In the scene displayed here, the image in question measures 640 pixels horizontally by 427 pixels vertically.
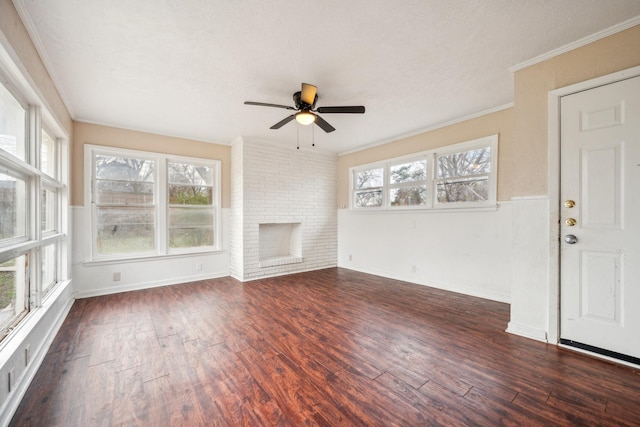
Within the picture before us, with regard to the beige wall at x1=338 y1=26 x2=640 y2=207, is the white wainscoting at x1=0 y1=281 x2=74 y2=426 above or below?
below

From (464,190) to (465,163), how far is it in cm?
40

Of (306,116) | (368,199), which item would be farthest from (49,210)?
(368,199)

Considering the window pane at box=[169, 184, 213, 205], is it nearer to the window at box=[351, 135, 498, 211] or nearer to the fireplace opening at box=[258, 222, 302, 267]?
A: the fireplace opening at box=[258, 222, 302, 267]

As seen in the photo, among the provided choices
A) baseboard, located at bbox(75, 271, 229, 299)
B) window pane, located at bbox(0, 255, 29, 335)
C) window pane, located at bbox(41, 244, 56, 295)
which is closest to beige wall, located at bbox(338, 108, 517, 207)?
baseboard, located at bbox(75, 271, 229, 299)

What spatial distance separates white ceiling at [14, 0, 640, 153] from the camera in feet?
6.23

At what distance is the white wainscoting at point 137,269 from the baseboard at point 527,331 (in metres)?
4.47

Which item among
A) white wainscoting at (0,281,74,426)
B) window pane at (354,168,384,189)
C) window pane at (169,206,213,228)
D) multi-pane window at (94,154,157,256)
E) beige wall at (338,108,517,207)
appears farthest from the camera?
window pane at (354,168,384,189)

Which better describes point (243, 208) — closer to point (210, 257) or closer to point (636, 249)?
point (210, 257)

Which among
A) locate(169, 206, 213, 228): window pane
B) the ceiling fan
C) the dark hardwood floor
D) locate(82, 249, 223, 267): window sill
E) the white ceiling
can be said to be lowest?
the dark hardwood floor

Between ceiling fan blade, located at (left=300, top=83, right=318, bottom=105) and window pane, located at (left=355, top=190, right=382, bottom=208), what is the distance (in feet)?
9.52

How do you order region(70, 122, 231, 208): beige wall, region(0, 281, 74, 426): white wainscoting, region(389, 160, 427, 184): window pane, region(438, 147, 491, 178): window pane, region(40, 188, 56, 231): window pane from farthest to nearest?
region(389, 160, 427, 184): window pane, region(70, 122, 231, 208): beige wall, region(438, 147, 491, 178): window pane, region(40, 188, 56, 231): window pane, region(0, 281, 74, 426): white wainscoting

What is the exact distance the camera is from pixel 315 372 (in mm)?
2027

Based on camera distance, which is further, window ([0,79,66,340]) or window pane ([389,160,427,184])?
window pane ([389,160,427,184])

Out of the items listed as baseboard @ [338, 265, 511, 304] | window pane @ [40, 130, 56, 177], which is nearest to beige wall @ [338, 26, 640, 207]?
baseboard @ [338, 265, 511, 304]
